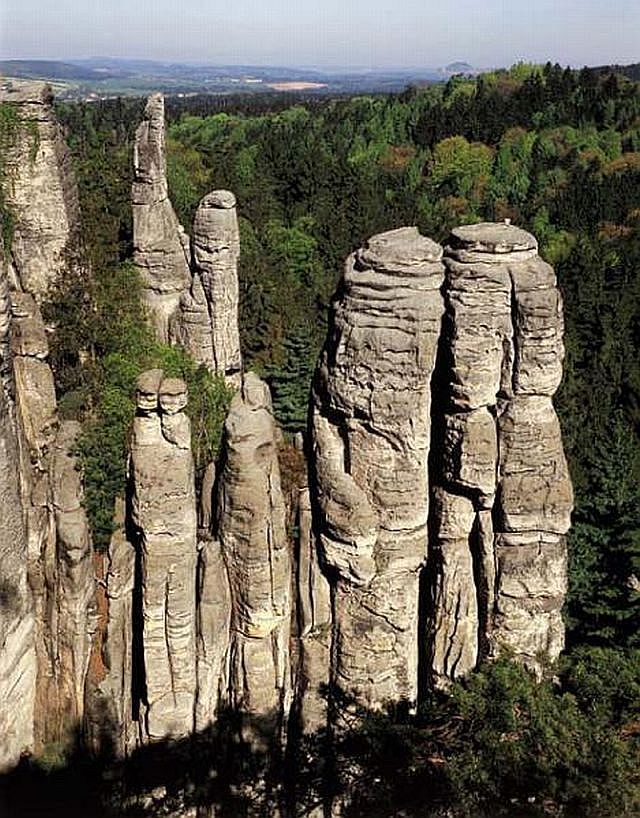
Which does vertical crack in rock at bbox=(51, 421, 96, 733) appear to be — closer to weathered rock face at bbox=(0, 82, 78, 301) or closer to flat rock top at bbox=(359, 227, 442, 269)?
flat rock top at bbox=(359, 227, 442, 269)

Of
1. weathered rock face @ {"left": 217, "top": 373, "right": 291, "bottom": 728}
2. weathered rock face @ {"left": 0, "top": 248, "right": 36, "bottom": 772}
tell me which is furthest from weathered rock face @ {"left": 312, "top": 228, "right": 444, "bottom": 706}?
weathered rock face @ {"left": 0, "top": 248, "right": 36, "bottom": 772}

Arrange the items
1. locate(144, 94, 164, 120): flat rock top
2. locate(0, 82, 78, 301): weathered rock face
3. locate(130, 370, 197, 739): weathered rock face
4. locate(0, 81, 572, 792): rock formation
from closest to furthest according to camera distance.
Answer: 1. locate(0, 81, 572, 792): rock formation
2. locate(130, 370, 197, 739): weathered rock face
3. locate(0, 82, 78, 301): weathered rock face
4. locate(144, 94, 164, 120): flat rock top

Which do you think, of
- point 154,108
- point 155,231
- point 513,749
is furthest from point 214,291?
point 513,749

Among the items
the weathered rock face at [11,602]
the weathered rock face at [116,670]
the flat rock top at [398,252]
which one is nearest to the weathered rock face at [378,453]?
the flat rock top at [398,252]

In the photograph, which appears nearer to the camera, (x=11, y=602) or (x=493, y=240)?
(x=493, y=240)

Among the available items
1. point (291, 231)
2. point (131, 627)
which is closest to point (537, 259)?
point (131, 627)

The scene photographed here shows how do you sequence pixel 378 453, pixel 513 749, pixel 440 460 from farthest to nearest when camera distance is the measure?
pixel 440 460 → pixel 378 453 → pixel 513 749

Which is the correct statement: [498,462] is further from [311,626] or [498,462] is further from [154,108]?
[154,108]
